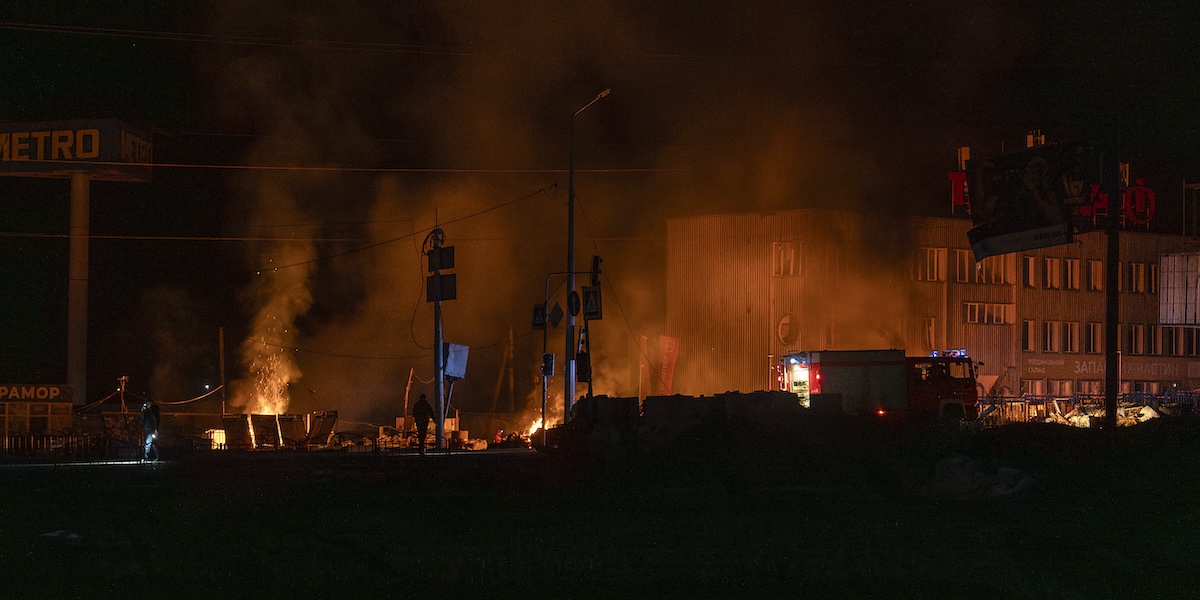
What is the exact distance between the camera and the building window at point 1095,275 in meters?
55.6

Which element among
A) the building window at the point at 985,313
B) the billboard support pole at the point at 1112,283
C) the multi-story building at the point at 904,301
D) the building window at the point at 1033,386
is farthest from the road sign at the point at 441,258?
the building window at the point at 1033,386

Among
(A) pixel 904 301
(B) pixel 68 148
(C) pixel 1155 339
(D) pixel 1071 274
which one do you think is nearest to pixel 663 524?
(A) pixel 904 301

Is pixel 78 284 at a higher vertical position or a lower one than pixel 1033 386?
higher

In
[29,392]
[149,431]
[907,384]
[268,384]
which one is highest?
[907,384]

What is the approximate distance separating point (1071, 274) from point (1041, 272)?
1.99m

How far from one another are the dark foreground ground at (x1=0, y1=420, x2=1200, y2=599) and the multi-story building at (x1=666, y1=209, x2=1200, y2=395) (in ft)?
93.9

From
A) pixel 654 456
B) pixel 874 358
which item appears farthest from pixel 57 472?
pixel 874 358

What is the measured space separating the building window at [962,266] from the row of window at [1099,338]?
4247 mm

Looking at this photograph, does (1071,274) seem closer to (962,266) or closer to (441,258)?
(962,266)

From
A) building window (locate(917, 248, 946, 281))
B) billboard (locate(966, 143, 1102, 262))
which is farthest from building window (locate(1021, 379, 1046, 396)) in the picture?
billboard (locate(966, 143, 1102, 262))

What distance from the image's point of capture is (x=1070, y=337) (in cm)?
5497

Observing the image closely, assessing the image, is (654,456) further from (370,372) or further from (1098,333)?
(1098,333)

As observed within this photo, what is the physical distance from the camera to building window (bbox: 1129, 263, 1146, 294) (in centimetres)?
5675

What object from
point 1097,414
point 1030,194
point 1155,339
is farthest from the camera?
point 1155,339
